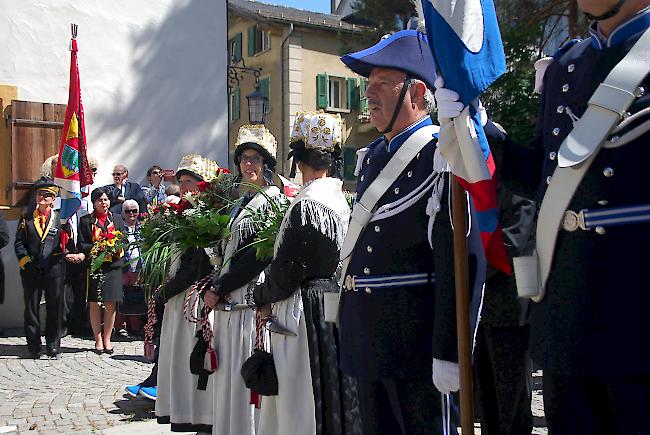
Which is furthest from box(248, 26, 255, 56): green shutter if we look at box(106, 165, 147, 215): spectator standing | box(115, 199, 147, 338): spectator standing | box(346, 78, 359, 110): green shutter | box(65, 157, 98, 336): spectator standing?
box(115, 199, 147, 338): spectator standing

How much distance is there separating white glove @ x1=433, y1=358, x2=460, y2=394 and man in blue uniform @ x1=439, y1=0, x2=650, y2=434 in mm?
478

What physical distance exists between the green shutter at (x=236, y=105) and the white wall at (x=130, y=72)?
1919 cm

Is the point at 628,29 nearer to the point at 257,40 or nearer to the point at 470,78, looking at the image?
the point at 470,78

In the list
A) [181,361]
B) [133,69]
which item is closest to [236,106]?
[133,69]

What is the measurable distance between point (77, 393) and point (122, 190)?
15.3 feet

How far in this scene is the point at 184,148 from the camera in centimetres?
1327

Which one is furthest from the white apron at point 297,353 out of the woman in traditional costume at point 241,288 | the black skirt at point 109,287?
the black skirt at point 109,287

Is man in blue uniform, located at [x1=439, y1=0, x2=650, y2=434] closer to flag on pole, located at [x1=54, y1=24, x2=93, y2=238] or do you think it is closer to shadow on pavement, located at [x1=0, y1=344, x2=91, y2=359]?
flag on pole, located at [x1=54, y1=24, x2=93, y2=238]

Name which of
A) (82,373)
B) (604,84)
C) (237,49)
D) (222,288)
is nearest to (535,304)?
(604,84)

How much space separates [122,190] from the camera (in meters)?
11.6

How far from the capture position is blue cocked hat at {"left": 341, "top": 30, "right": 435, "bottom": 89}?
3.22 m

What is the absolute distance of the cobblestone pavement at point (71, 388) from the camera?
20.7ft

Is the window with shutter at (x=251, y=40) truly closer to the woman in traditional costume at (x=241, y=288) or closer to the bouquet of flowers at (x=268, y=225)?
the woman in traditional costume at (x=241, y=288)

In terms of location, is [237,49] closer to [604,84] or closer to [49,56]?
[49,56]
